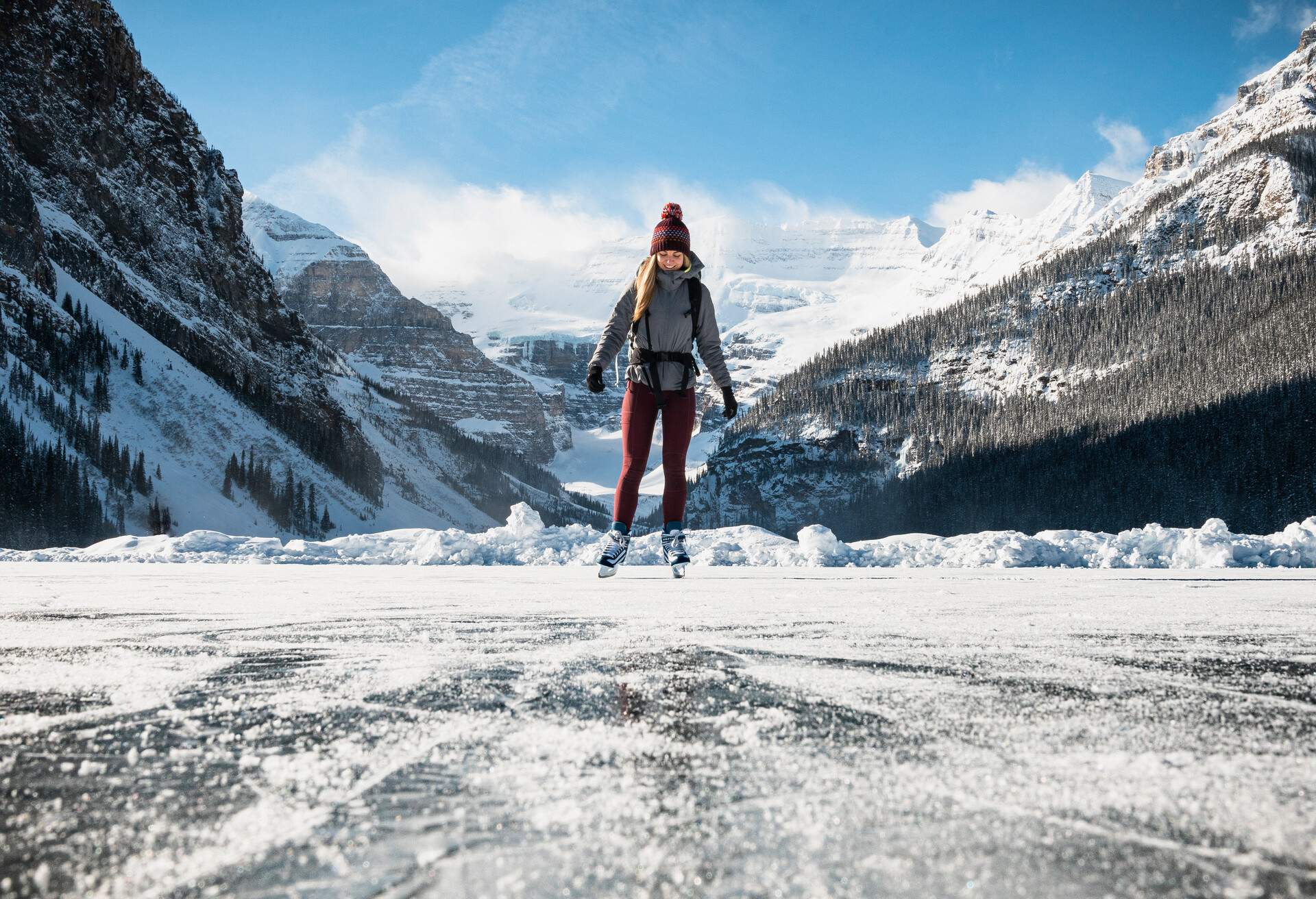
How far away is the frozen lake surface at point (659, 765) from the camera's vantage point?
0.73 meters

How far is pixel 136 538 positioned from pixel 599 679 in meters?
12.1

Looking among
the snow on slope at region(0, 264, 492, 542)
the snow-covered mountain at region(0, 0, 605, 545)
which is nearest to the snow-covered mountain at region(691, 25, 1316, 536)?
the snow-covered mountain at region(0, 0, 605, 545)

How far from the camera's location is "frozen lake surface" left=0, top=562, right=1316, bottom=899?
73cm

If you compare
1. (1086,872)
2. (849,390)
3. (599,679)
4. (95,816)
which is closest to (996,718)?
(1086,872)

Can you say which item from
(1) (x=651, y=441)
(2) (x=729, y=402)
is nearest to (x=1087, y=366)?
(2) (x=729, y=402)

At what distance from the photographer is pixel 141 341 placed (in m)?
73.8

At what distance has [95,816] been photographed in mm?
856

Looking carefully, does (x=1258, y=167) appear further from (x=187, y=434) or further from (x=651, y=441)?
(x=651, y=441)

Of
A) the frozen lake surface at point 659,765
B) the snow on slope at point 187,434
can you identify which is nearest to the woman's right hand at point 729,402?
the frozen lake surface at point 659,765

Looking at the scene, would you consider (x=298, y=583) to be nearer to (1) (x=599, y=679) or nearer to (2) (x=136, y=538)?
(1) (x=599, y=679)

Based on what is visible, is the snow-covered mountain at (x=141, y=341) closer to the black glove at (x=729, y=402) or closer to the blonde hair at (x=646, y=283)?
the black glove at (x=729, y=402)

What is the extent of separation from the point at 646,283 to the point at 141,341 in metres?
83.2

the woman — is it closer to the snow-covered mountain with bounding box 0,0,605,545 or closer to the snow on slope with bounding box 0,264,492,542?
the snow-covered mountain with bounding box 0,0,605,545

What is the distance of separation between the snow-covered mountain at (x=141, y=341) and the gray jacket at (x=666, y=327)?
61109 mm
